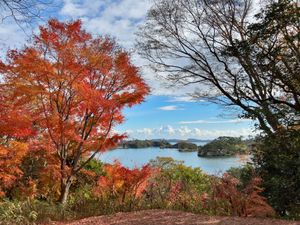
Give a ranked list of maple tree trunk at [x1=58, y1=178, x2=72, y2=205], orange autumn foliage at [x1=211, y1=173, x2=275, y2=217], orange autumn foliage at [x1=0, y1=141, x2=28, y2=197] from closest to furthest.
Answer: orange autumn foliage at [x1=211, y1=173, x2=275, y2=217]
orange autumn foliage at [x1=0, y1=141, x2=28, y2=197]
maple tree trunk at [x1=58, y1=178, x2=72, y2=205]

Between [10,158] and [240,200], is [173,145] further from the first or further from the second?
[240,200]

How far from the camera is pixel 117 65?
39.1 ft

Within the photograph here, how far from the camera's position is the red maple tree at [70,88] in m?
10.5

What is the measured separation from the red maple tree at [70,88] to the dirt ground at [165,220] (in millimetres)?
3701

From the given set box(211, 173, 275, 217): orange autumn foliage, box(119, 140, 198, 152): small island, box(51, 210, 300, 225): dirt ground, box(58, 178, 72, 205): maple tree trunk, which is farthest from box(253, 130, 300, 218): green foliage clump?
box(119, 140, 198, 152): small island

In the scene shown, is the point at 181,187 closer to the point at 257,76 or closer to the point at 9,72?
the point at 257,76

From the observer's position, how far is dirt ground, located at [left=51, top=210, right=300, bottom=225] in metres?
7.70

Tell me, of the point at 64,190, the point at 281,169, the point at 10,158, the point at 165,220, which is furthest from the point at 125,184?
the point at 281,169

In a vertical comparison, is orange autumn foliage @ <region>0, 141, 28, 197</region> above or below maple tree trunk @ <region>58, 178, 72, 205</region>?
above

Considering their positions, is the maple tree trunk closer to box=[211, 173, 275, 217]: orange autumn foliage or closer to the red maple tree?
the red maple tree

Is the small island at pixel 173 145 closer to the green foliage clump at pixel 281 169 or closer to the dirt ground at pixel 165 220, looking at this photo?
the green foliage clump at pixel 281 169

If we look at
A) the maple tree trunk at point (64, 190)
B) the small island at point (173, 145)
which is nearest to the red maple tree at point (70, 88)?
the maple tree trunk at point (64, 190)

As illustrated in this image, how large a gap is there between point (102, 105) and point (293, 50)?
6247mm

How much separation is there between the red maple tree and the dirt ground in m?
3.70
